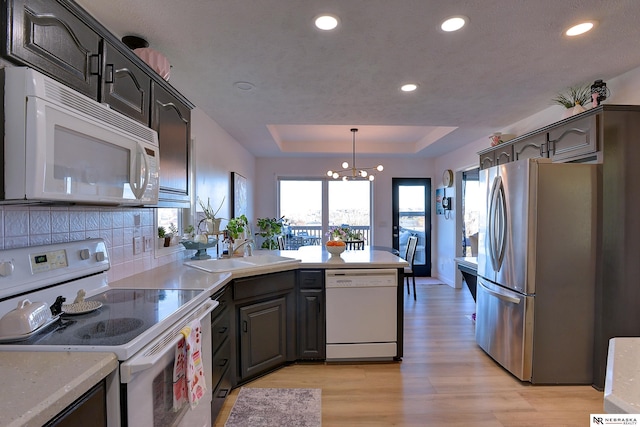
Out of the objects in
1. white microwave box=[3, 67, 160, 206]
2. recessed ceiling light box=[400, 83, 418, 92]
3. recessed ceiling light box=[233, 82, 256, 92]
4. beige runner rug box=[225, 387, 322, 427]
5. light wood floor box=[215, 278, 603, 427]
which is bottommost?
light wood floor box=[215, 278, 603, 427]

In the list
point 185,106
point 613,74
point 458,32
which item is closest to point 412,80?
point 458,32

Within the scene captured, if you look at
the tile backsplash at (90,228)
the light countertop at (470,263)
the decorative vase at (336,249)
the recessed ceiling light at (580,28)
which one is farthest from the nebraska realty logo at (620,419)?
the light countertop at (470,263)

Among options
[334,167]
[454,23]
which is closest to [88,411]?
[454,23]

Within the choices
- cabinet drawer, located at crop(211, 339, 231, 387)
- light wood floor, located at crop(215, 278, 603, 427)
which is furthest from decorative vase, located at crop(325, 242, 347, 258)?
cabinet drawer, located at crop(211, 339, 231, 387)

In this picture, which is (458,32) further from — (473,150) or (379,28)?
(473,150)

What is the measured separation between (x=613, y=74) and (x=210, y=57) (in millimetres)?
3059

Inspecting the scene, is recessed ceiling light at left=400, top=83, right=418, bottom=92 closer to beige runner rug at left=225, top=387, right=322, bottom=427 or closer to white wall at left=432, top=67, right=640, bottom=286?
white wall at left=432, top=67, right=640, bottom=286

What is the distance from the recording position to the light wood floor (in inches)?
81.5

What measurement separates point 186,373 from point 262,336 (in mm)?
1231

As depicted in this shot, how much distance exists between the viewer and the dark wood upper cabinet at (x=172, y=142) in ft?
6.32

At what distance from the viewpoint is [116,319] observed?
1275 mm

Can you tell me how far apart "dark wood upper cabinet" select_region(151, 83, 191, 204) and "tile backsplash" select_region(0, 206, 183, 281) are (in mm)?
311

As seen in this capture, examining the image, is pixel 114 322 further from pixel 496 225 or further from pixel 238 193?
pixel 238 193

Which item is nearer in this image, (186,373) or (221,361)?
(186,373)
